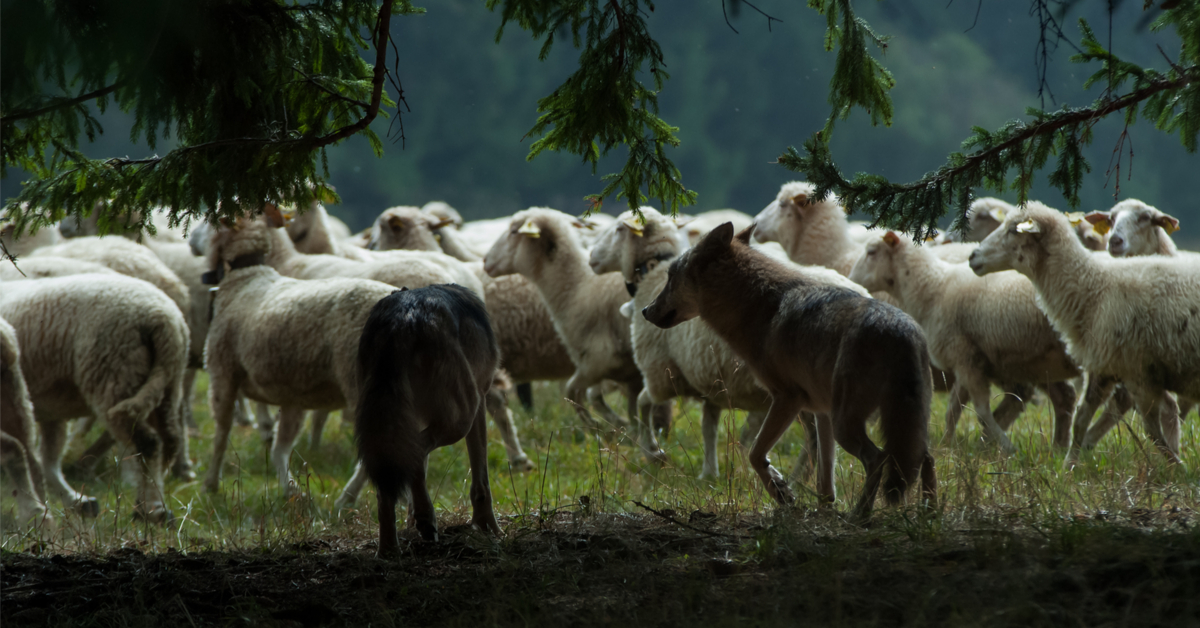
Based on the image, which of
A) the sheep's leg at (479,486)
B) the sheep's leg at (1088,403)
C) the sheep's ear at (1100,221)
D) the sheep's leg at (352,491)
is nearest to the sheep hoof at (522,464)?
the sheep's leg at (352,491)

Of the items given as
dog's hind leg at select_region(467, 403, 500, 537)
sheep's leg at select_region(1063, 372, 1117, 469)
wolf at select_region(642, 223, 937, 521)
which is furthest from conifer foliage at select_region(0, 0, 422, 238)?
sheep's leg at select_region(1063, 372, 1117, 469)

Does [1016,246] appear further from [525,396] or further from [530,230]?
[525,396]

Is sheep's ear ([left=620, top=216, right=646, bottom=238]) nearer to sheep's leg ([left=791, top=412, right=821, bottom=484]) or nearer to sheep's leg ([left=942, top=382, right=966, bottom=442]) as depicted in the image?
sheep's leg ([left=791, top=412, right=821, bottom=484])

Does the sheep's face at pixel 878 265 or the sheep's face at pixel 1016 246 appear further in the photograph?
the sheep's face at pixel 878 265

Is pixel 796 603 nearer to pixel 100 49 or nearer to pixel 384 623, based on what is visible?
pixel 384 623

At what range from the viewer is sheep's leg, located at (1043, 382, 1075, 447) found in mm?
7090

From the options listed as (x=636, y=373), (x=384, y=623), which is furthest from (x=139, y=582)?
(x=636, y=373)

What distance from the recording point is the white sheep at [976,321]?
6.77m

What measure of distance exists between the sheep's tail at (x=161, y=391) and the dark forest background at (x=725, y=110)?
2495 cm

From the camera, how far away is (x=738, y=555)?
3254 millimetres

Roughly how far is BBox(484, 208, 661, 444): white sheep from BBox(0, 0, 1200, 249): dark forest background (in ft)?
73.3

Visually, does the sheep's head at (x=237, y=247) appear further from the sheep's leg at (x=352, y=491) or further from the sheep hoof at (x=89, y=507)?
the sheep's leg at (x=352, y=491)

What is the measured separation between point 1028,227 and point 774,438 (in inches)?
111

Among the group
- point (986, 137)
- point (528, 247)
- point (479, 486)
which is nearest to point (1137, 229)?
point (986, 137)
